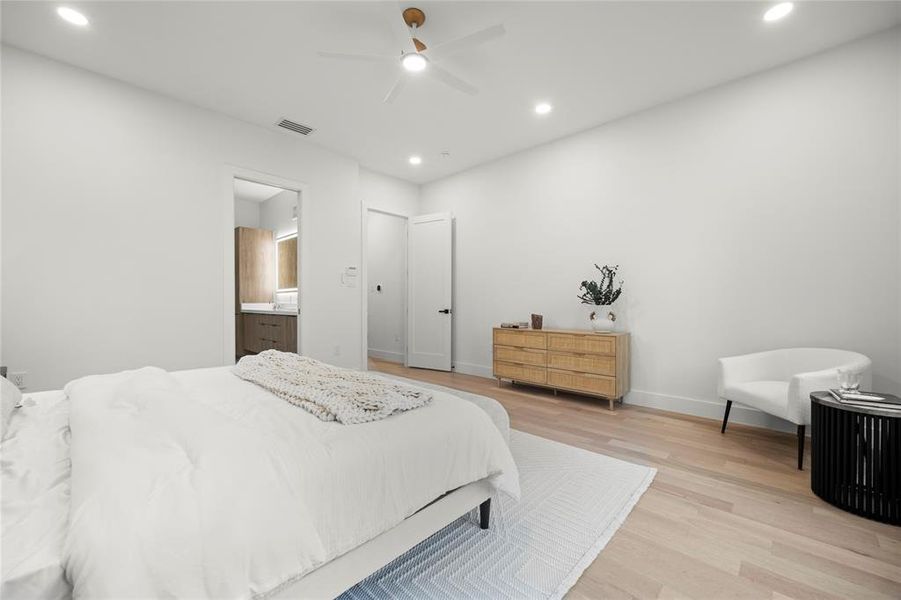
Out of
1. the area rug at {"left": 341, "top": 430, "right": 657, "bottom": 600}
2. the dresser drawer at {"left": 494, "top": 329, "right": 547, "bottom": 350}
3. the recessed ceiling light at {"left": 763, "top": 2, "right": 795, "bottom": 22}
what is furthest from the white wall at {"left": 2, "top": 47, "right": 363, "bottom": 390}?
the recessed ceiling light at {"left": 763, "top": 2, "right": 795, "bottom": 22}

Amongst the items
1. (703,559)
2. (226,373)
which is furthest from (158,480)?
(703,559)

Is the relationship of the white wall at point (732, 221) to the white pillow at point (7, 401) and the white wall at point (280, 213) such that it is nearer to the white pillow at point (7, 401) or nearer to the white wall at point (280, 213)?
the white wall at point (280, 213)

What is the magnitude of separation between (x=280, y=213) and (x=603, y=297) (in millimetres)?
5053

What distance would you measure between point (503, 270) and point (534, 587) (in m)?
3.82

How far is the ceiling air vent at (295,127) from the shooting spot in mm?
3906

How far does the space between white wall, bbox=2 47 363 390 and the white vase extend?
3.56 m

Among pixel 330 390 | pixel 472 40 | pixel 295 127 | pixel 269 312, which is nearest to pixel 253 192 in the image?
pixel 269 312

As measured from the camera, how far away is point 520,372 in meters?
4.34

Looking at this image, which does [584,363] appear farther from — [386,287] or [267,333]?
[267,333]

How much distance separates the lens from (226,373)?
2.25 m

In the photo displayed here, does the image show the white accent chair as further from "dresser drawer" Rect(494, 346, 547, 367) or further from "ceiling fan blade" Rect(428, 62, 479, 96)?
"ceiling fan blade" Rect(428, 62, 479, 96)

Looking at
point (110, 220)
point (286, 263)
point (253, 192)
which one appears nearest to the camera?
point (110, 220)

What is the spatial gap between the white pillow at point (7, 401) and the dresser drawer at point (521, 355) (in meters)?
3.74

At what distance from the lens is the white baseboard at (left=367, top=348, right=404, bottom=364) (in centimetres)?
636
